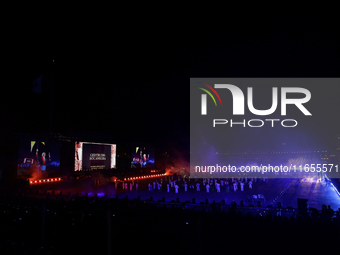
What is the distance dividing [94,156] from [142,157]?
786cm

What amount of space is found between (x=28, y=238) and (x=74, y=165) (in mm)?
18043

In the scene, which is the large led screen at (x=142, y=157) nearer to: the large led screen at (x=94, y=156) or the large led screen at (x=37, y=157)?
the large led screen at (x=94, y=156)

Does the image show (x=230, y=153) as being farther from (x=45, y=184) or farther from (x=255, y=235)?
(x=255, y=235)

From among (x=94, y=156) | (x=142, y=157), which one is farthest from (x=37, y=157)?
(x=142, y=157)

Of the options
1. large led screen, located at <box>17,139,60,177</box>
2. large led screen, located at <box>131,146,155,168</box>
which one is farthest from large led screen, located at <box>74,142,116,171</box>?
large led screen, located at <box>131,146,155,168</box>

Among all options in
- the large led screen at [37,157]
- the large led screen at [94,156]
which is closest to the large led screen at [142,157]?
the large led screen at [94,156]

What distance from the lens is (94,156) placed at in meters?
24.8

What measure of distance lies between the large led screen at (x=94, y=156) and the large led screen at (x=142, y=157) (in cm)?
326

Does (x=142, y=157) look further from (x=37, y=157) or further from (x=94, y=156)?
(x=37, y=157)

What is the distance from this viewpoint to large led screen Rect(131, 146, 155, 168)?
30.0 meters

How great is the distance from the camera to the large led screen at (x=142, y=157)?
29984mm

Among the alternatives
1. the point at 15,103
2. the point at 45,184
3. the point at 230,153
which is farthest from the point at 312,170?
the point at 15,103

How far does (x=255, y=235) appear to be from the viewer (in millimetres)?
4934

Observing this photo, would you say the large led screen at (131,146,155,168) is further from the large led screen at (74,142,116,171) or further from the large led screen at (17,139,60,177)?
the large led screen at (17,139,60,177)
